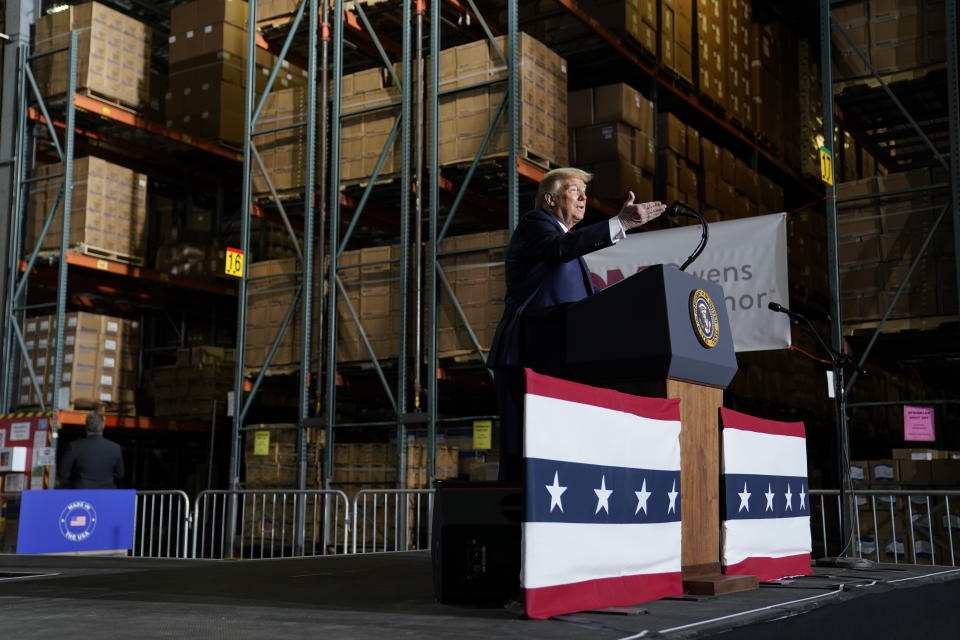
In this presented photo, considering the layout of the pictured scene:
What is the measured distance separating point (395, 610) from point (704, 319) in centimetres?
151

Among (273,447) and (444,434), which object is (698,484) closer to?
(444,434)

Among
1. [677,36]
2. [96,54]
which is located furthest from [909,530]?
[96,54]

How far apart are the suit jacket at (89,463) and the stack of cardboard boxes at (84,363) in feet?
9.93

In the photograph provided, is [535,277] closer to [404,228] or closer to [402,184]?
[404,228]

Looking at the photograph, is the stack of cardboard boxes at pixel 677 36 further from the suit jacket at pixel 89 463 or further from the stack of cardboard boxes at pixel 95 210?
the suit jacket at pixel 89 463

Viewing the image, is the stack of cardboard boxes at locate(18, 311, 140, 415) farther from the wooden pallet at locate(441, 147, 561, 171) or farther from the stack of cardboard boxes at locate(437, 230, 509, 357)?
the wooden pallet at locate(441, 147, 561, 171)

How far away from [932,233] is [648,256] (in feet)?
8.64

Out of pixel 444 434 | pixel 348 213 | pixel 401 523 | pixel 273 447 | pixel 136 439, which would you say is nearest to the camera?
pixel 401 523

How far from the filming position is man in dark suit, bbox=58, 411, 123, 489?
10.8 metres

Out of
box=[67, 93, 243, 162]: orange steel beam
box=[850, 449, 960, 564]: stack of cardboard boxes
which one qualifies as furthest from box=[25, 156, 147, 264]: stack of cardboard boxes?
box=[850, 449, 960, 564]: stack of cardboard boxes

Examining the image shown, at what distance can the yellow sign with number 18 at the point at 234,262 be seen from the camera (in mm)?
12852

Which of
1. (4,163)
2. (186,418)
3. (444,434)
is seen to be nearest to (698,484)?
(444,434)

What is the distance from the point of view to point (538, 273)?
3.75 m

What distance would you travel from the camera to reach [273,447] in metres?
12.7
